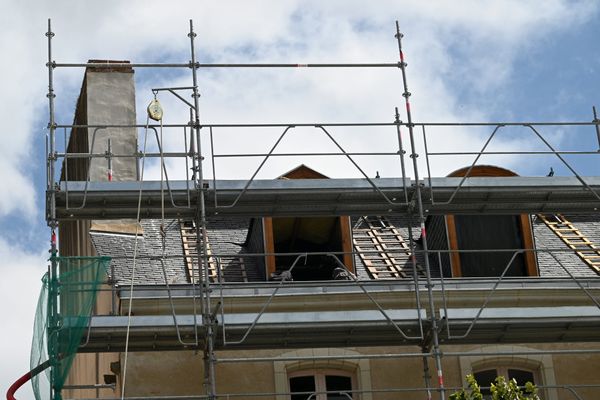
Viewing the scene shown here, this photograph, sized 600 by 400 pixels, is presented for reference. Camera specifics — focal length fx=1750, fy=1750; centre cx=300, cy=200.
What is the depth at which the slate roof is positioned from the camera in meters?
26.2

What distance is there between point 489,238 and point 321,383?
4053 mm

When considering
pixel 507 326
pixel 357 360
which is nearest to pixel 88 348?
pixel 357 360

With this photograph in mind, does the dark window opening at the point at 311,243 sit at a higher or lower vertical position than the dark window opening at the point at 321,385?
higher

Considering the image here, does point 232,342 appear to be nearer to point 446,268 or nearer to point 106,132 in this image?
point 446,268

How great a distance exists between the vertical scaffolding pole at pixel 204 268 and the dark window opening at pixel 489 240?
4.32m

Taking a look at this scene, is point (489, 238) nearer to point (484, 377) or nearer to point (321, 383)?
point (484, 377)

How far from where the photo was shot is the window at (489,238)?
27.0 metres

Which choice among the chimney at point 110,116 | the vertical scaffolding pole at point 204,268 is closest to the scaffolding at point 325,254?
the vertical scaffolding pole at point 204,268

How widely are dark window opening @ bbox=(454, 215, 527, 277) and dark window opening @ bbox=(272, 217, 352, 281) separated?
1864mm

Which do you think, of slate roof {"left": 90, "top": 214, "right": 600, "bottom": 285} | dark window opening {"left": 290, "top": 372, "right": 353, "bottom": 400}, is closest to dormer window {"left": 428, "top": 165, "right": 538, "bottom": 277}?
slate roof {"left": 90, "top": 214, "right": 600, "bottom": 285}

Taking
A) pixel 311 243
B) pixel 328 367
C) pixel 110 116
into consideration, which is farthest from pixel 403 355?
pixel 110 116

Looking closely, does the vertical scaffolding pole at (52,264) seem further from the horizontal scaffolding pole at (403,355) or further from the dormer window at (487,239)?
the dormer window at (487,239)

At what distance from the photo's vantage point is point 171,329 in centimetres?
2342

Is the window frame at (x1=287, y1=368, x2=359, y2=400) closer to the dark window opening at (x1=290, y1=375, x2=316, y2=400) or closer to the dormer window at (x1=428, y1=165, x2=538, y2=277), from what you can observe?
the dark window opening at (x1=290, y1=375, x2=316, y2=400)
